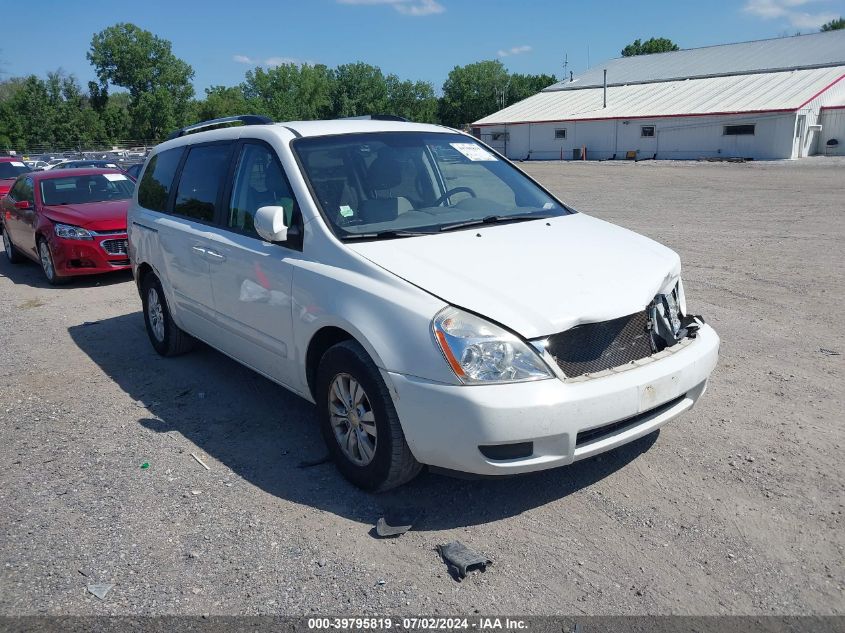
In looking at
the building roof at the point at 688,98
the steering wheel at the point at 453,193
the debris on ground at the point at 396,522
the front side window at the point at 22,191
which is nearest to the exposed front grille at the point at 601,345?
the debris on ground at the point at 396,522

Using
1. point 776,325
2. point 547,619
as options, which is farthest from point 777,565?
point 776,325

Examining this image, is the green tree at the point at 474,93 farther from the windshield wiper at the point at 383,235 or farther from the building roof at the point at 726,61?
the windshield wiper at the point at 383,235

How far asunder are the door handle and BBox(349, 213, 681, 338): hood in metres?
1.41

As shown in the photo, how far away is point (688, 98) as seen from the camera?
43969 mm

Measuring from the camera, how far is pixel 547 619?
2.90 m

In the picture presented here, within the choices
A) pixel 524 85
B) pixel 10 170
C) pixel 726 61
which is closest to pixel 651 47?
pixel 524 85

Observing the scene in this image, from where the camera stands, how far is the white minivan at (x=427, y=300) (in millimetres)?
3303

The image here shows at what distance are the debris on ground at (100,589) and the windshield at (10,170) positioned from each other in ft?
62.5

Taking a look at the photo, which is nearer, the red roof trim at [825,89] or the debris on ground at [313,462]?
the debris on ground at [313,462]

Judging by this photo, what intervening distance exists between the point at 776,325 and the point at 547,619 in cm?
473

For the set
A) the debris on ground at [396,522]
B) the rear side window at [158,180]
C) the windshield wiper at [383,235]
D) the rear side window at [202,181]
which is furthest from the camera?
the rear side window at [158,180]

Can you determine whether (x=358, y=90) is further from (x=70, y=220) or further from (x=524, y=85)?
(x=70, y=220)

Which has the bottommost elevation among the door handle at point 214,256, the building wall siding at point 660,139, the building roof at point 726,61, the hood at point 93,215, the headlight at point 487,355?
the building wall siding at point 660,139

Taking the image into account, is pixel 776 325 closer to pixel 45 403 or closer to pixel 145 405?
pixel 145 405
